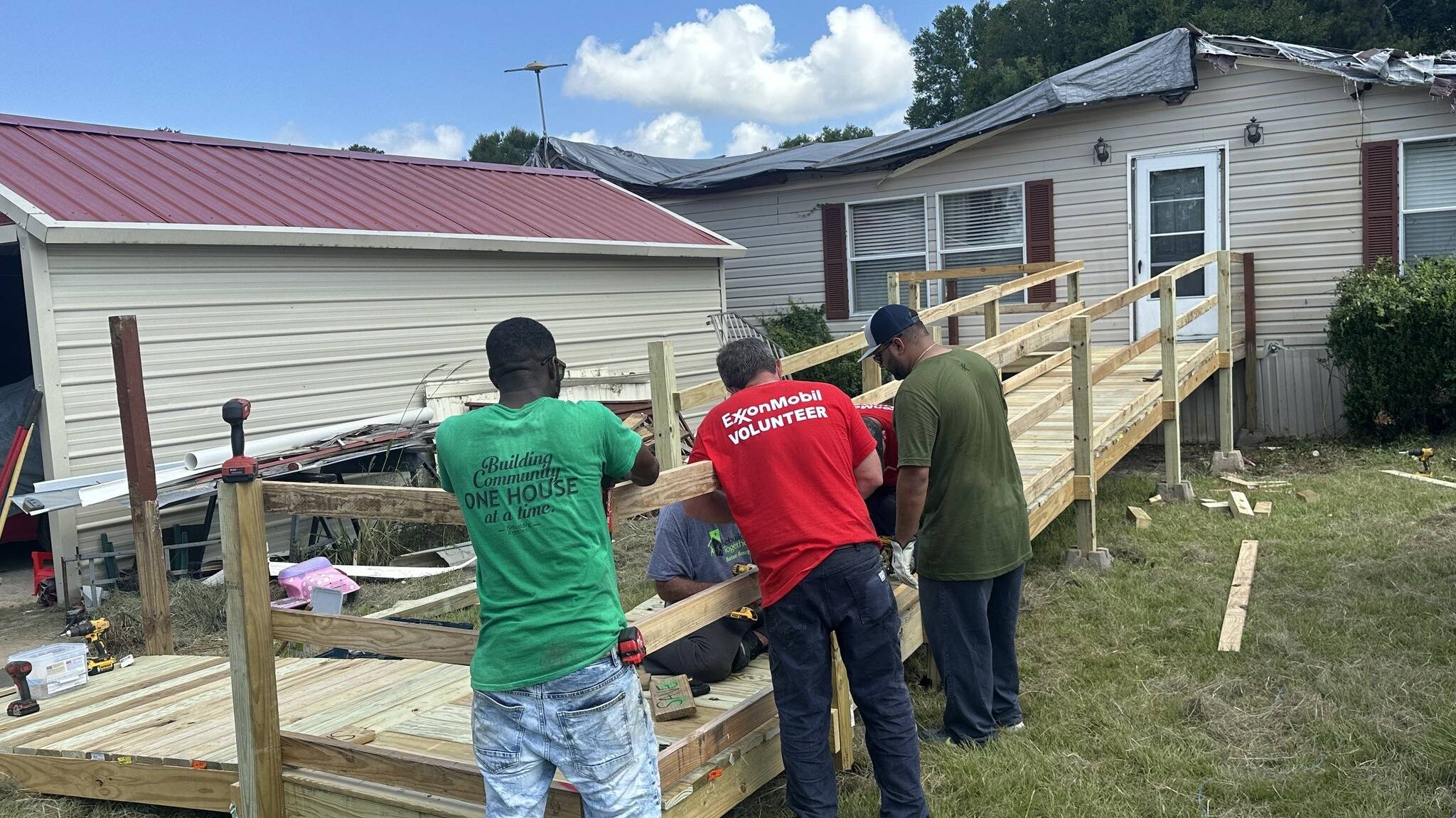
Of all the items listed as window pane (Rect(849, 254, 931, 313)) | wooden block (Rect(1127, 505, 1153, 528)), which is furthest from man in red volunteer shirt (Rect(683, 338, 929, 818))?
window pane (Rect(849, 254, 931, 313))

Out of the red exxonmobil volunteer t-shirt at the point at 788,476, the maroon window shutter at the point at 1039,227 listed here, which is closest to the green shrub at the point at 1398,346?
the maroon window shutter at the point at 1039,227

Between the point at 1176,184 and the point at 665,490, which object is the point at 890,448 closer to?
the point at 665,490

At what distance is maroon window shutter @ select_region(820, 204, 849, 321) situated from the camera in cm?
1449

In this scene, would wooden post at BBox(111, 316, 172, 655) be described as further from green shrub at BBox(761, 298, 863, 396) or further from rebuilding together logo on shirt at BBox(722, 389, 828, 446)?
green shrub at BBox(761, 298, 863, 396)

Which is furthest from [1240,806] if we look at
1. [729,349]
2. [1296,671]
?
[729,349]

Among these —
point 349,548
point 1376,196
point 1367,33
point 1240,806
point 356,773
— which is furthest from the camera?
point 1367,33

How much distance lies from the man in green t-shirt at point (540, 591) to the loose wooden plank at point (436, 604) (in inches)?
157

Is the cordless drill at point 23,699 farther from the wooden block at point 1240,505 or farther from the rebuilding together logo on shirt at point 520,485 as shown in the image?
the wooden block at point 1240,505

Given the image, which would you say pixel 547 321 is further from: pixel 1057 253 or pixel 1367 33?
pixel 1367 33

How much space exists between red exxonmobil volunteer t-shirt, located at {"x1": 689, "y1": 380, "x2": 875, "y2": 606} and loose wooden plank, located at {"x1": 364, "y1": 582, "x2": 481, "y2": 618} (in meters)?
3.62

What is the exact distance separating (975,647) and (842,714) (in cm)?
61

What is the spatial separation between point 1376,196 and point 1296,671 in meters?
7.93

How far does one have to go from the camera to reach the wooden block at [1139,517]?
826cm

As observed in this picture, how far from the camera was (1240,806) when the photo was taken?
12.7ft
